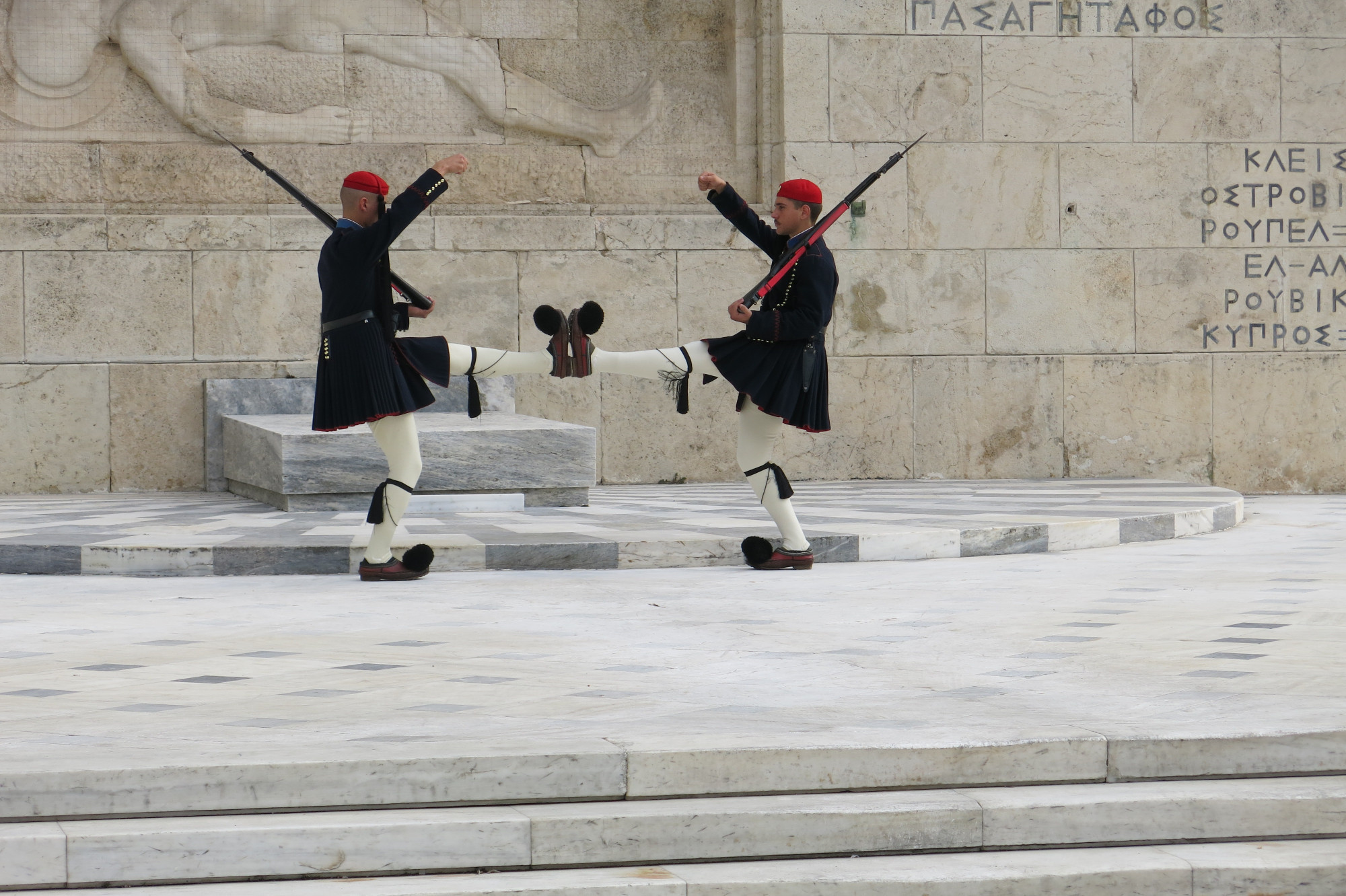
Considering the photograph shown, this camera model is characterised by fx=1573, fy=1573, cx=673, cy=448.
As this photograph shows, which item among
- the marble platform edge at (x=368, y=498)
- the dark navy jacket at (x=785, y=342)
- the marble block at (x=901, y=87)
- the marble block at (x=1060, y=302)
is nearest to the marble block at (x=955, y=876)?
the dark navy jacket at (x=785, y=342)

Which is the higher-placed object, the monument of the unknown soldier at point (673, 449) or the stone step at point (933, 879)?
the monument of the unknown soldier at point (673, 449)

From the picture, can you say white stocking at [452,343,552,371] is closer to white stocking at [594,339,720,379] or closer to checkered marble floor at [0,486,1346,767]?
white stocking at [594,339,720,379]

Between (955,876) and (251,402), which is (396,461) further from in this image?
(251,402)

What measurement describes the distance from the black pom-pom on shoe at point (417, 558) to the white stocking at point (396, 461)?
0.36ft

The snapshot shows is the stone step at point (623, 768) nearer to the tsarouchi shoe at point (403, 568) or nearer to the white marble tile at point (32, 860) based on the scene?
the white marble tile at point (32, 860)

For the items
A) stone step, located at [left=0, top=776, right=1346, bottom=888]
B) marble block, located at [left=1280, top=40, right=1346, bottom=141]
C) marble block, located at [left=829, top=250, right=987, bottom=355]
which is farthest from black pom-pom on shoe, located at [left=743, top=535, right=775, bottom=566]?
marble block, located at [left=1280, top=40, right=1346, bottom=141]

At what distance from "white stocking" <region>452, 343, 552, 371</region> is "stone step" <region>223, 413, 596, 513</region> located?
2163mm

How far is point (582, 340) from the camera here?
21.2 ft

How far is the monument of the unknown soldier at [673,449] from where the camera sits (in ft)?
10.5

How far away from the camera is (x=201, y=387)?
10.9 metres

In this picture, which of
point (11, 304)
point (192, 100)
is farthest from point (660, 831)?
point (192, 100)

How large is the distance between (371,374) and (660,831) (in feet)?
11.5

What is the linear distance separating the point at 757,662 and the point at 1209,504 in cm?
529

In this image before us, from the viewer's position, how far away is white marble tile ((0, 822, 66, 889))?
9.54 ft
